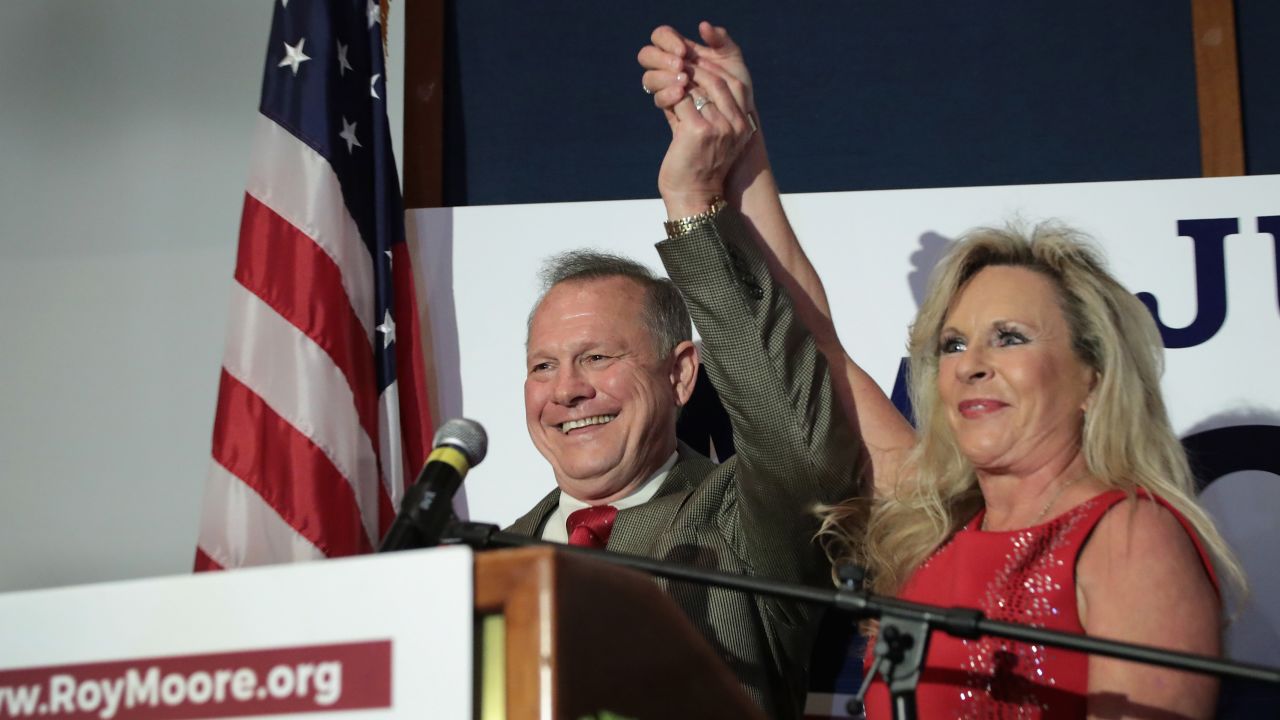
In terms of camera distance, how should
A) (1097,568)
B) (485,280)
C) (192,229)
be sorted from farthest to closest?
(192,229) → (485,280) → (1097,568)

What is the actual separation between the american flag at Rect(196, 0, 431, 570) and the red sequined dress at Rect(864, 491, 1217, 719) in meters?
1.14

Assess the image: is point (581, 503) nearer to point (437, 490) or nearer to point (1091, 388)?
point (1091, 388)

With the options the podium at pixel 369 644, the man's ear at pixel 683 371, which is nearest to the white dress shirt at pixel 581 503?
the man's ear at pixel 683 371

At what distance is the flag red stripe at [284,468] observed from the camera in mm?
2480

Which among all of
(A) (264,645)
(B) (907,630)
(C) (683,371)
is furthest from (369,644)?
(C) (683,371)

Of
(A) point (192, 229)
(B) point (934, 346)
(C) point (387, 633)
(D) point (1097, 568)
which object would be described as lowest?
(C) point (387, 633)

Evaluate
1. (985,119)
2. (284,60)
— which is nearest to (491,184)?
(284,60)

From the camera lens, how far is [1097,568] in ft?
5.56

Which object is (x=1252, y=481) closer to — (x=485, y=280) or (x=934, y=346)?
(x=934, y=346)

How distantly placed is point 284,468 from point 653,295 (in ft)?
2.48

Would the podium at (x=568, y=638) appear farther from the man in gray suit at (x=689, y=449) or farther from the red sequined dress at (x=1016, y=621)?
the man in gray suit at (x=689, y=449)

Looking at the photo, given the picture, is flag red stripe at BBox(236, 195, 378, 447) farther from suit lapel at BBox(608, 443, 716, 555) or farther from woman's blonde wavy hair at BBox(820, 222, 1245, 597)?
woman's blonde wavy hair at BBox(820, 222, 1245, 597)

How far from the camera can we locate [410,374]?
273 centimetres

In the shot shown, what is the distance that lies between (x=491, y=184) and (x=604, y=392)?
806mm
